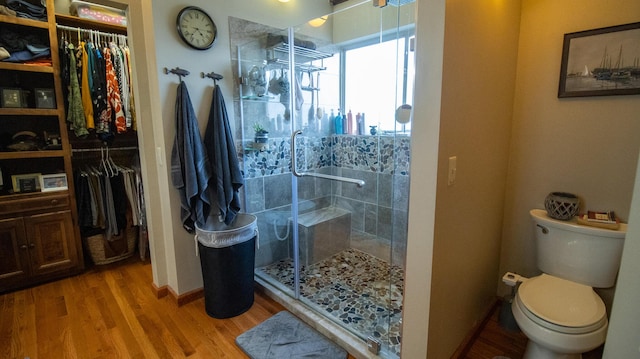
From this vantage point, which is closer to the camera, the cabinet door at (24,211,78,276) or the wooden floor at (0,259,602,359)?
the wooden floor at (0,259,602,359)

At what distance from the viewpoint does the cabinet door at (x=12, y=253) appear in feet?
7.71

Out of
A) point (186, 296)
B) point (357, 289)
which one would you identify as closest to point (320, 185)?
point (357, 289)

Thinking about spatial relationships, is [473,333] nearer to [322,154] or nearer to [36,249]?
[322,154]

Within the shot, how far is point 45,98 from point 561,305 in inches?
151

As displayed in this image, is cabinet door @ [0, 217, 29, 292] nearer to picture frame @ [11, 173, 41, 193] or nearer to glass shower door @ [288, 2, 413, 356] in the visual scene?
picture frame @ [11, 173, 41, 193]

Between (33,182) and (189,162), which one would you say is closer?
(189,162)

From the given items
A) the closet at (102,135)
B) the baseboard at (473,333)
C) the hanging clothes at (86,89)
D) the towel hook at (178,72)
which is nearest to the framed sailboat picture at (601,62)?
the baseboard at (473,333)

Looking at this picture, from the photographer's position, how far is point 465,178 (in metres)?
1.47

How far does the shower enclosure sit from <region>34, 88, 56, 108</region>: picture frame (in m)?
1.63

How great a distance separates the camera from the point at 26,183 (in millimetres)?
2459

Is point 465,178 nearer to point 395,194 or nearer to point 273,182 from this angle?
point 395,194

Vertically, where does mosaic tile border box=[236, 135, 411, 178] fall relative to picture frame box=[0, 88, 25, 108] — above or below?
below

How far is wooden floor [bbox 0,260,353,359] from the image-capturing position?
177cm

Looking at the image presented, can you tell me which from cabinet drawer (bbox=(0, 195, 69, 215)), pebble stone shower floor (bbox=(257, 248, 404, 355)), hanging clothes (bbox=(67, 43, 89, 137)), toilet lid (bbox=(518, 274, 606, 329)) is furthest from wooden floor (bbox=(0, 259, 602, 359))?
hanging clothes (bbox=(67, 43, 89, 137))
